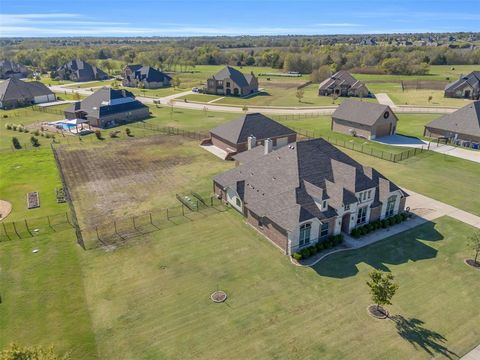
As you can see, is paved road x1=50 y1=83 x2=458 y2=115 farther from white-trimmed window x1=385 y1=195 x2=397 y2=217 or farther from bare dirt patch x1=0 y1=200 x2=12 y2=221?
bare dirt patch x1=0 y1=200 x2=12 y2=221

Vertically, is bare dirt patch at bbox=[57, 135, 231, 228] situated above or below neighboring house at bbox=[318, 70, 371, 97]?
below

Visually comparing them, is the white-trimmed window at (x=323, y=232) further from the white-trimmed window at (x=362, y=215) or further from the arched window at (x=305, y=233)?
the white-trimmed window at (x=362, y=215)

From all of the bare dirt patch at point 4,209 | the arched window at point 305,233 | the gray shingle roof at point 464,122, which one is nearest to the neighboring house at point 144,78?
the bare dirt patch at point 4,209

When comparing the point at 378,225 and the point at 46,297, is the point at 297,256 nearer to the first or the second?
the point at 378,225

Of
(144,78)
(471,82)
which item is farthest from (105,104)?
(471,82)

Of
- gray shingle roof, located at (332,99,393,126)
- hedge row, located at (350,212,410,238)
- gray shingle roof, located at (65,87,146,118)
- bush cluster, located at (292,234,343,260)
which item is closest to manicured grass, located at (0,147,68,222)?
gray shingle roof, located at (65,87,146,118)

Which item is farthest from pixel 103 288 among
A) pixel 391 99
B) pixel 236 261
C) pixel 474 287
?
pixel 391 99
